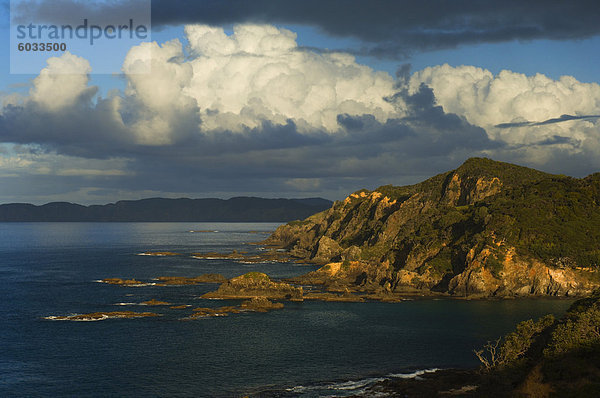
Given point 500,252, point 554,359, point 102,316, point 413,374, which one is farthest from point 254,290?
point 554,359

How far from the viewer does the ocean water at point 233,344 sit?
71000mm

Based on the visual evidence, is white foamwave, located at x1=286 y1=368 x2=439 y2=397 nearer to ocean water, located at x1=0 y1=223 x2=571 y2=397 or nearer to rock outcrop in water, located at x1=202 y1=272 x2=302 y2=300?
ocean water, located at x1=0 y1=223 x2=571 y2=397

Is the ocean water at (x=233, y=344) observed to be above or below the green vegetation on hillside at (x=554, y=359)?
below

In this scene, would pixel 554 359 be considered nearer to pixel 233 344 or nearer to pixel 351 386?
pixel 351 386

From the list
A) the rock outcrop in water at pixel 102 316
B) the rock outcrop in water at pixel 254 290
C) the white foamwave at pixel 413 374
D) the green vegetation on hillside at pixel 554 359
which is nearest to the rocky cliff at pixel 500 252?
the rock outcrop in water at pixel 254 290

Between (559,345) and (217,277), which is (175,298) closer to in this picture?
(217,277)

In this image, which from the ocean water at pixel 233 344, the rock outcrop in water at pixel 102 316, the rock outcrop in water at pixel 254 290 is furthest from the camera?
the rock outcrop in water at pixel 254 290

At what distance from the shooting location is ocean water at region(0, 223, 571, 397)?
233ft

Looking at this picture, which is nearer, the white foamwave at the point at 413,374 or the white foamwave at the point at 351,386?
the white foamwave at the point at 351,386

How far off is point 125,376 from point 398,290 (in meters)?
87.4

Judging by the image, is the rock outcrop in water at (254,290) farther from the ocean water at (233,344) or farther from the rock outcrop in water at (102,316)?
the rock outcrop in water at (102,316)

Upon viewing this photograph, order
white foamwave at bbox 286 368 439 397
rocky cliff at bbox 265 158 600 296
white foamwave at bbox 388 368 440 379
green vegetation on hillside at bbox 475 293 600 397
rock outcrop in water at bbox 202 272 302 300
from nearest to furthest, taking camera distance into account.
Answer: green vegetation on hillside at bbox 475 293 600 397 < white foamwave at bbox 286 368 439 397 < white foamwave at bbox 388 368 440 379 < rock outcrop in water at bbox 202 272 302 300 < rocky cliff at bbox 265 158 600 296

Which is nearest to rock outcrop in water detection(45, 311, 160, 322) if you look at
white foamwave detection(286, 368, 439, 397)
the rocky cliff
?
white foamwave detection(286, 368, 439, 397)

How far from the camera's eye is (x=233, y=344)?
295ft
